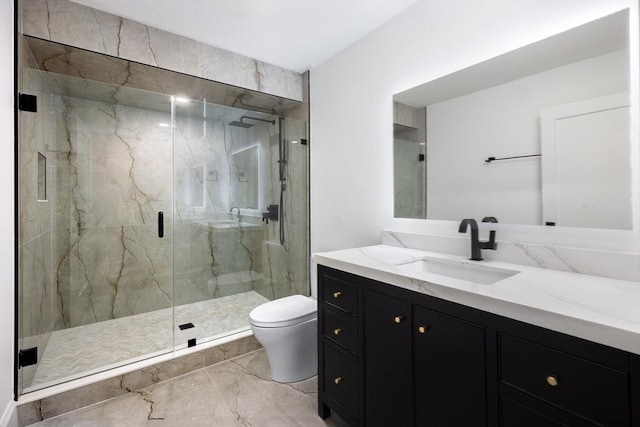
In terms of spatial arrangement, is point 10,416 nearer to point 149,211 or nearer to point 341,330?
point 341,330

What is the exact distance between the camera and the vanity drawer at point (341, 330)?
145cm

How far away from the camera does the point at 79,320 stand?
276cm

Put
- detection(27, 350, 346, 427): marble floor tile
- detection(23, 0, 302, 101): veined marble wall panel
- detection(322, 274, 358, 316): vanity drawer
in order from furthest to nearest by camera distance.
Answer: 1. detection(23, 0, 302, 101): veined marble wall panel
2. detection(27, 350, 346, 427): marble floor tile
3. detection(322, 274, 358, 316): vanity drawer

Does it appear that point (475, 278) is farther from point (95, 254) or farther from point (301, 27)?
point (95, 254)

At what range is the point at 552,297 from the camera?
0.91 m

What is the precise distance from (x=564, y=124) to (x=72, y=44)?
9.16 feet

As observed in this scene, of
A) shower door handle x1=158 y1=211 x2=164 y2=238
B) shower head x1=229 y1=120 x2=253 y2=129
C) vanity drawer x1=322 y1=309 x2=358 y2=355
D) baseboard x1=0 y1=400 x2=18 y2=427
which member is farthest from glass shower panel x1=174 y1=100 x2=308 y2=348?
vanity drawer x1=322 y1=309 x2=358 y2=355

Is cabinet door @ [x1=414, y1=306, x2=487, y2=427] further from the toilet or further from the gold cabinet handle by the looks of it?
the toilet

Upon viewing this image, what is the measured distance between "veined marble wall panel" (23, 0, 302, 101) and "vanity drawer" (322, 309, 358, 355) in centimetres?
208

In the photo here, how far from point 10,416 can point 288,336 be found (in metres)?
1.45

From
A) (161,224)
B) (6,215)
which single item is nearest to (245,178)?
(161,224)

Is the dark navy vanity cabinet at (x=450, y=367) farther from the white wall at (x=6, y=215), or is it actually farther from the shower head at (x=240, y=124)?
the shower head at (x=240, y=124)

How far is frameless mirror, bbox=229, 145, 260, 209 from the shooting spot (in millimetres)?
2969

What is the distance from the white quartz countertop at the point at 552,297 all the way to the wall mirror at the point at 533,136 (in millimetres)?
310
